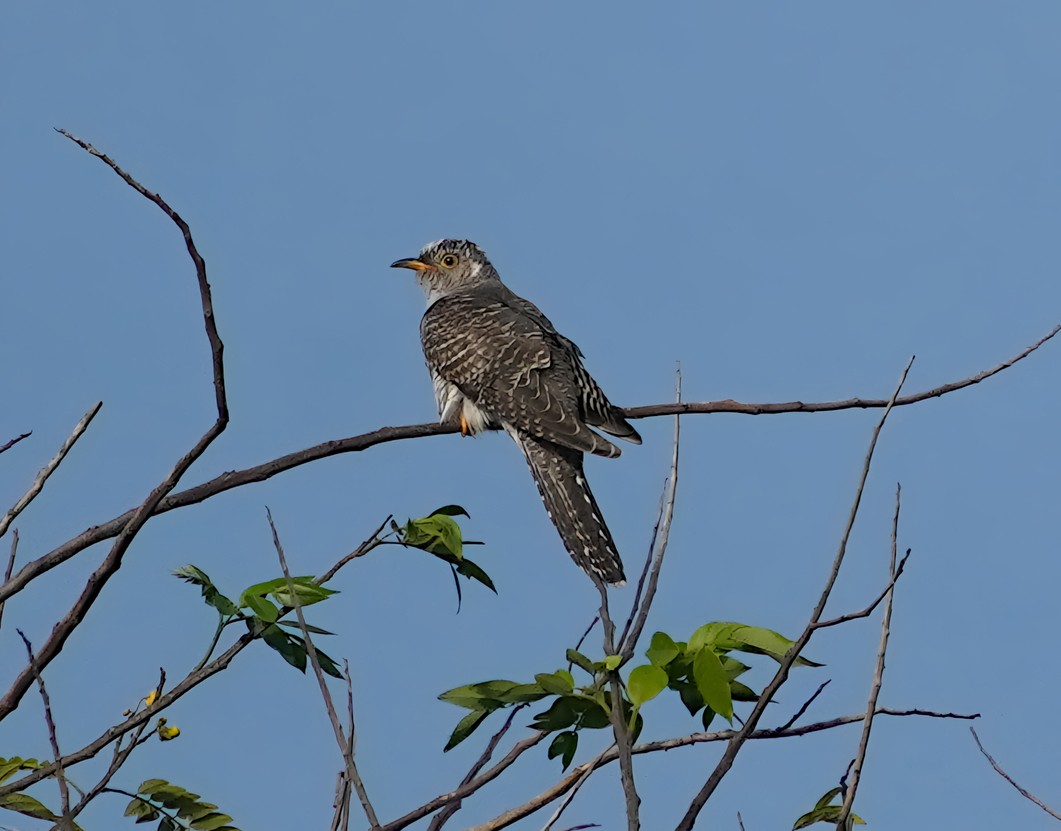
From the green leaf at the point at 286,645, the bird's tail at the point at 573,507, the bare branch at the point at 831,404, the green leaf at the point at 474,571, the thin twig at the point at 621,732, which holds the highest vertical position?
the bird's tail at the point at 573,507

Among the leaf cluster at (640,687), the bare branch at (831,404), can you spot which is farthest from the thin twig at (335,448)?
the leaf cluster at (640,687)

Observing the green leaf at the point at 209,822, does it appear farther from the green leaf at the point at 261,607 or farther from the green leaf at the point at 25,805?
the green leaf at the point at 261,607

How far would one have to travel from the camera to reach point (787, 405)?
4.26 metres

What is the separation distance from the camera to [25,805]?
2992 millimetres

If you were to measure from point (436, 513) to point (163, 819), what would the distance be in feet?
3.16

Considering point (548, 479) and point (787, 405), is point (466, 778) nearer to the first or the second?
point (787, 405)

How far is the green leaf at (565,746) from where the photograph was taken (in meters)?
2.72

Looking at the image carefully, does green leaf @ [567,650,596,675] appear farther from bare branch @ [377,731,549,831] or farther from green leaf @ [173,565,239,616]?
green leaf @ [173,565,239,616]

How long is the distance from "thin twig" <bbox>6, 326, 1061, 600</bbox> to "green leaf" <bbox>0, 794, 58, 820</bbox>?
442mm

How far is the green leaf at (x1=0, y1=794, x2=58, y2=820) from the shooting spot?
2980mm

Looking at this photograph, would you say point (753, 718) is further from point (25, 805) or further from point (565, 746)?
point (25, 805)

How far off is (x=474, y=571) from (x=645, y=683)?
1.08 meters

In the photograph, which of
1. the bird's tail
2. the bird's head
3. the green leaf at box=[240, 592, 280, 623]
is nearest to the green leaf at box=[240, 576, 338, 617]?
the green leaf at box=[240, 592, 280, 623]

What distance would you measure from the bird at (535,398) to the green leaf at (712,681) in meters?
3.17
